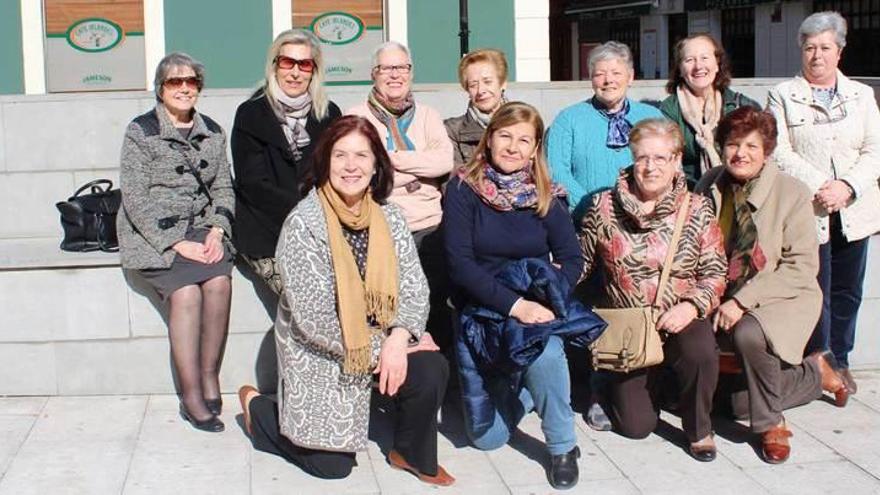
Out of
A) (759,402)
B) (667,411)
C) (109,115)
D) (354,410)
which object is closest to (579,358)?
(667,411)

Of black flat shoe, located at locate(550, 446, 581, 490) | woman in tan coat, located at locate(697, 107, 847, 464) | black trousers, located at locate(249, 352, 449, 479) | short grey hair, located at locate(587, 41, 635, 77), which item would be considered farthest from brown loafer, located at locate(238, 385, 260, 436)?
short grey hair, located at locate(587, 41, 635, 77)

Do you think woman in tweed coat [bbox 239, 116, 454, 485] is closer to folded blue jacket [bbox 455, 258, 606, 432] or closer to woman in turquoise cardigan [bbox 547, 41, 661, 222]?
folded blue jacket [bbox 455, 258, 606, 432]

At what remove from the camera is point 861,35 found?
23.2 meters

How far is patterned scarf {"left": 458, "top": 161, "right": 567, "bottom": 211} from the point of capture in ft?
18.0

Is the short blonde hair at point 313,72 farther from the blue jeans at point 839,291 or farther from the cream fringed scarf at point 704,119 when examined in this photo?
the blue jeans at point 839,291

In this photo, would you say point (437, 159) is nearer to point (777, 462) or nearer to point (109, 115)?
point (777, 462)

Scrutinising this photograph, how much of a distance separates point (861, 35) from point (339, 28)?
44.8 feet

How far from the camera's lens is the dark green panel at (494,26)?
12.4 m

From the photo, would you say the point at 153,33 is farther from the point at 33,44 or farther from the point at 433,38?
the point at 433,38

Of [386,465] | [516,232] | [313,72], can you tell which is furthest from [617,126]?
[386,465]

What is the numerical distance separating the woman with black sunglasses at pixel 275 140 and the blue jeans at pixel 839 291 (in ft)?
8.09

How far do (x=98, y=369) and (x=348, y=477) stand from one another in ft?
5.49

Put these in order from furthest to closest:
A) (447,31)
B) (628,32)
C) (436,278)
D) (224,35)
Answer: (628,32) < (447,31) < (224,35) < (436,278)

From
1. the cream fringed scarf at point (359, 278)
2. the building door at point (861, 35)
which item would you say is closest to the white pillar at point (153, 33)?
the cream fringed scarf at point (359, 278)
